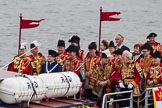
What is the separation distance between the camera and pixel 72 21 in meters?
38.5

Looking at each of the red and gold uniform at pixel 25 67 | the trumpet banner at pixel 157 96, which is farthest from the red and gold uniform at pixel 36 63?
the trumpet banner at pixel 157 96

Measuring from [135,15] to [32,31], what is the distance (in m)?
7.91

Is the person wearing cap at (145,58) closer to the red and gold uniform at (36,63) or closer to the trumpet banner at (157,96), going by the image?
the trumpet banner at (157,96)

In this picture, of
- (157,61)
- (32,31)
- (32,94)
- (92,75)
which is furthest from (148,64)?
(32,31)

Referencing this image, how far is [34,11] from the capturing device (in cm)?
4078

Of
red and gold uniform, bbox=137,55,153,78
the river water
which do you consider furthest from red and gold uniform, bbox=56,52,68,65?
the river water

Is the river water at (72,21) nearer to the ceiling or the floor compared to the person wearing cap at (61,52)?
nearer to the ceiling

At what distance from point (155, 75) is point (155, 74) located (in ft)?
0.06

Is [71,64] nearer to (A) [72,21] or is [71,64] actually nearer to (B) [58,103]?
(B) [58,103]

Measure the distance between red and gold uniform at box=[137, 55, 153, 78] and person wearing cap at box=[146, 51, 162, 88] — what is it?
3.8 inches

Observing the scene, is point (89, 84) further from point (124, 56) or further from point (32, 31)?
point (32, 31)

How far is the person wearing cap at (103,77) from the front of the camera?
14.3 m

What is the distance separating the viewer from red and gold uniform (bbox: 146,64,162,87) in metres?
14.5

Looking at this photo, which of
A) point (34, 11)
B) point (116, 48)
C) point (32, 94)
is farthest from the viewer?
point (34, 11)
